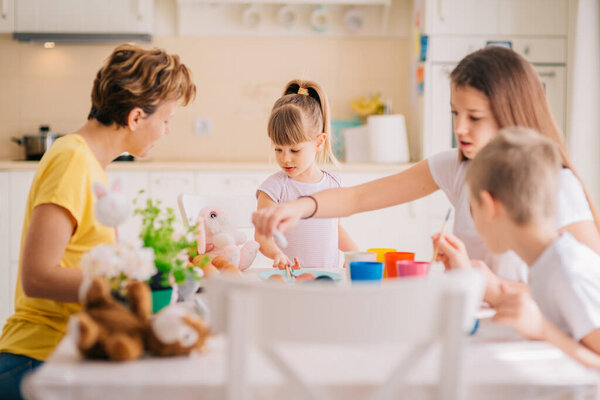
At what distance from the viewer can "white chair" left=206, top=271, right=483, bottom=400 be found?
81 cm

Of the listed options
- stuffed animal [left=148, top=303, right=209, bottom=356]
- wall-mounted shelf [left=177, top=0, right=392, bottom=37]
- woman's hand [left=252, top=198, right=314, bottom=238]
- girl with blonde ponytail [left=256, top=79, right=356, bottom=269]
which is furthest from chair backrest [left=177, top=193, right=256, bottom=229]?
wall-mounted shelf [left=177, top=0, right=392, bottom=37]

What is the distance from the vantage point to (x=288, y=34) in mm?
4016

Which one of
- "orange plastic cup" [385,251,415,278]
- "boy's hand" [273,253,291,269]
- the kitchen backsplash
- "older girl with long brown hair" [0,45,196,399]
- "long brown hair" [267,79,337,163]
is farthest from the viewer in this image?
the kitchen backsplash

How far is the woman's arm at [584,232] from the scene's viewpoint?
1.35m

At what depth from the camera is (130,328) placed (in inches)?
36.6

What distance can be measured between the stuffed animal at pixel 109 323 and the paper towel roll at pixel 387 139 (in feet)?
9.34

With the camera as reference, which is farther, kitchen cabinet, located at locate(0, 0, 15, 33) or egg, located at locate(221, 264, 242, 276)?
kitchen cabinet, located at locate(0, 0, 15, 33)

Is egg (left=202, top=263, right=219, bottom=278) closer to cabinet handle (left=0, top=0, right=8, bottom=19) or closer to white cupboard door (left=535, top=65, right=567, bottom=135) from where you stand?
white cupboard door (left=535, top=65, right=567, bottom=135)

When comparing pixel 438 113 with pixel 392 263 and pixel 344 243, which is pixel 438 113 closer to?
pixel 344 243

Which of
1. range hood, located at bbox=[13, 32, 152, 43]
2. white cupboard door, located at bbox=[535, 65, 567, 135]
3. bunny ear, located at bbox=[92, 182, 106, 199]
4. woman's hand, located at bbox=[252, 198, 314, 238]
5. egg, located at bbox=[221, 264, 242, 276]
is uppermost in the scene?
range hood, located at bbox=[13, 32, 152, 43]

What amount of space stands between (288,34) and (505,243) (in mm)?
3026

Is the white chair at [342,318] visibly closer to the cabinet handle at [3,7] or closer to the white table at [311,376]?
the white table at [311,376]

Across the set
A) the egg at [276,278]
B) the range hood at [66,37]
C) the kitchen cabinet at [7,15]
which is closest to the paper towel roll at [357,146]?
the range hood at [66,37]

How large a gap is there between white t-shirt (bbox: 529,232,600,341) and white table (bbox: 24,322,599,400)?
142 mm
